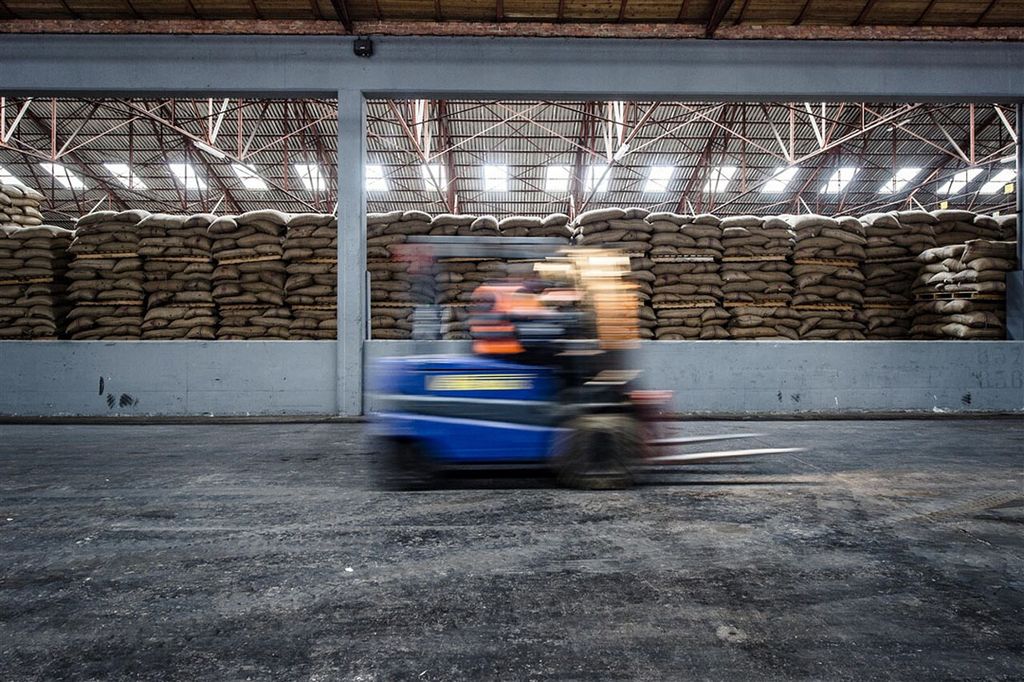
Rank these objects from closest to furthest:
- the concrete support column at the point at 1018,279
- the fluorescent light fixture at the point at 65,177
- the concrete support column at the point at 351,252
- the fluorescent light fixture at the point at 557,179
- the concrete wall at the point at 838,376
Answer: the concrete support column at the point at 351,252, the concrete wall at the point at 838,376, the concrete support column at the point at 1018,279, the fluorescent light fixture at the point at 557,179, the fluorescent light fixture at the point at 65,177

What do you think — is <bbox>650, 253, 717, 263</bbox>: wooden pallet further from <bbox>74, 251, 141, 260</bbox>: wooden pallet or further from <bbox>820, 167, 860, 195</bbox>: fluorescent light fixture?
<bbox>820, 167, 860, 195</bbox>: fluorescent light fixture

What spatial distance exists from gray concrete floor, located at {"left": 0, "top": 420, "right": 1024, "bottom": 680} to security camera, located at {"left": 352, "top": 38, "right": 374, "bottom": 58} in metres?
6.39

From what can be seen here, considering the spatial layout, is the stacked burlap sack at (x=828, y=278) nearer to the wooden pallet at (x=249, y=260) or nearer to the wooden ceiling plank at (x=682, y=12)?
the wooden ceiling plank at (x=682, y=12)

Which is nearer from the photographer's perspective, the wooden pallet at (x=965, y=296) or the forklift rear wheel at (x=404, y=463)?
the forklift rear wheel at (x=404, y=463)

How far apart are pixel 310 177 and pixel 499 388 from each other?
21.6 meters

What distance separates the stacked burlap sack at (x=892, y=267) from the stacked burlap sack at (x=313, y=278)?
8851mm

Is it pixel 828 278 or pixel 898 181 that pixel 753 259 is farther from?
pixel 898 181

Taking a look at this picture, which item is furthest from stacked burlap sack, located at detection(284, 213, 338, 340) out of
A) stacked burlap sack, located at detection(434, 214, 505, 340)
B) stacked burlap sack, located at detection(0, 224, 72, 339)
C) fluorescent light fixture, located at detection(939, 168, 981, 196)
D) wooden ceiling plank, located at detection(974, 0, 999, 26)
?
fluorescent light fixture, located at detection(939, 168, 981, 196)

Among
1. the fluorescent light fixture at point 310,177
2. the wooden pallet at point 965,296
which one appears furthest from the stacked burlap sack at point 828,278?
the fluorescent light fixture at point 310,177

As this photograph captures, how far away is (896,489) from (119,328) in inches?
420

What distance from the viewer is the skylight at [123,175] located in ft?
77.7

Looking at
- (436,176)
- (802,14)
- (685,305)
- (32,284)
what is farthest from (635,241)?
(436,176)

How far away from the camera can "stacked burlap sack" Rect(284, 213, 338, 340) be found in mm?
10336

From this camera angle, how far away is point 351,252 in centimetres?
928
